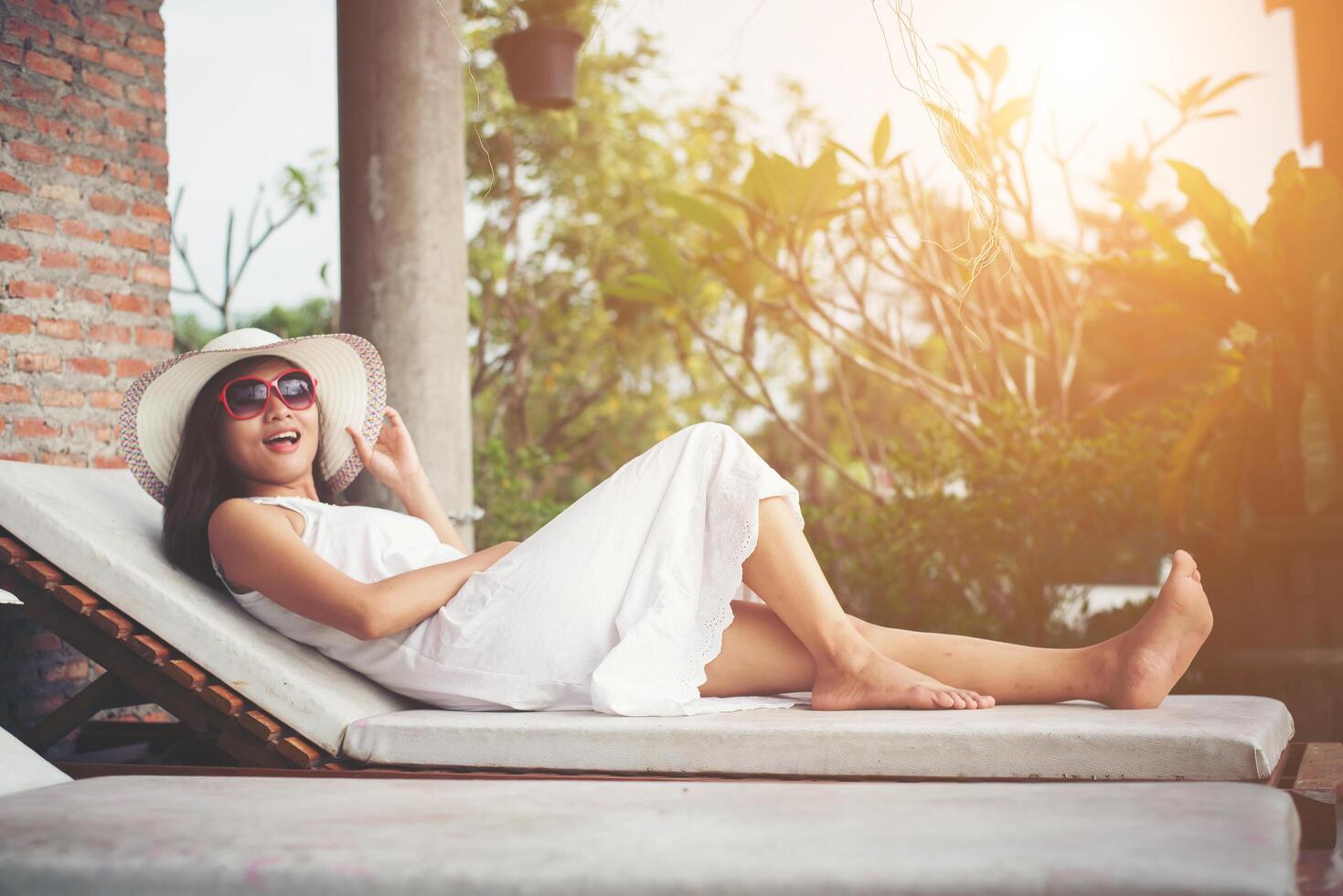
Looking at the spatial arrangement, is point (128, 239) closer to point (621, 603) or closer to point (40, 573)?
point (40, 573)

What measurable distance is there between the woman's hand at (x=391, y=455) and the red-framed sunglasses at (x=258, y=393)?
269 millimetres

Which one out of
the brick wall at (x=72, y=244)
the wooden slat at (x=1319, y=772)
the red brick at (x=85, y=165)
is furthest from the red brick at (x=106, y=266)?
the wooden slat at (x=1319, y=772)

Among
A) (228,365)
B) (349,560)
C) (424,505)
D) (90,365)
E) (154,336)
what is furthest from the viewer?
(154,336)

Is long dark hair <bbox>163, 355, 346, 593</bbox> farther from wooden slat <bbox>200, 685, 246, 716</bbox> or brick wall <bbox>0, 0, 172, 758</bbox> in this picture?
brick wall <bbox>0, 0, 172, 758</bbox>

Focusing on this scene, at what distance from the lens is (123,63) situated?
3.91 m

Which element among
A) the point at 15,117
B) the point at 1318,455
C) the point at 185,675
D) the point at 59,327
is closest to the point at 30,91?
the point at 15,117

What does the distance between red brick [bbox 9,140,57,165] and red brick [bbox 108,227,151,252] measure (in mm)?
280

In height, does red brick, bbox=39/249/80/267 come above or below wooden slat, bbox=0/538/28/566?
above

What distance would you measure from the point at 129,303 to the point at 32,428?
56 centimetres

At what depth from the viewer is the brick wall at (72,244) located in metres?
3.50

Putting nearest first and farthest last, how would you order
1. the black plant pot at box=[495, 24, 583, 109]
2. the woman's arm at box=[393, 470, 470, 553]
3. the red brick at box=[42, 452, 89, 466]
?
the woman's arm at box=[393, 470, 470, 553], the red brick at box=[42, 452, 89, 466], the black plant pot at box=[495, 24, 583, 109]

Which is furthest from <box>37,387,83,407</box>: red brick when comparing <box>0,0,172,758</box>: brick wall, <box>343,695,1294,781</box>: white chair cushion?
<box>343,695,1294,781</box>: white chair cushion

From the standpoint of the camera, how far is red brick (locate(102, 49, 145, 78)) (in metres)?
3.86

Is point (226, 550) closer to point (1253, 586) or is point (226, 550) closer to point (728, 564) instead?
point (728, 564)
